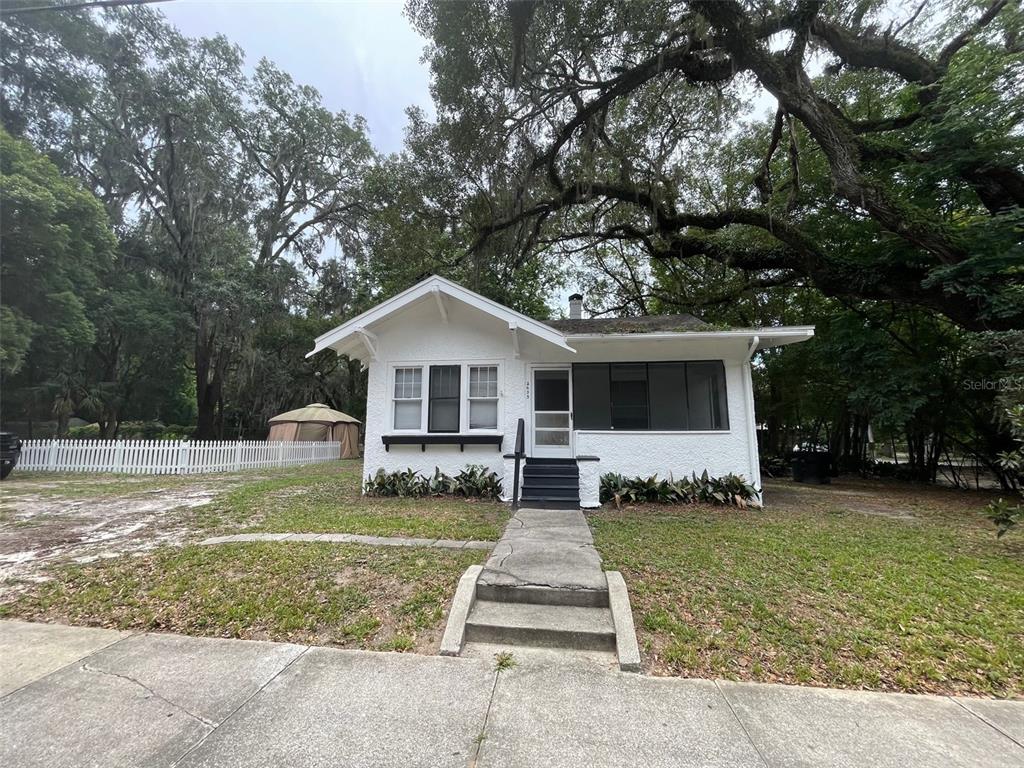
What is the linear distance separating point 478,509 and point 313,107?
23.7 meters

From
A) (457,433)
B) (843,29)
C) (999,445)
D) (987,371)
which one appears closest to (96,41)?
(457,433)

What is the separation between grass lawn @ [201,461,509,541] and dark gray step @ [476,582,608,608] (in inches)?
68.5

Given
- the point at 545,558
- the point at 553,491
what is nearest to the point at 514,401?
the point at 553,491

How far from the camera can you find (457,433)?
886cm

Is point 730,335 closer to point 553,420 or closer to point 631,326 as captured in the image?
point 631,326

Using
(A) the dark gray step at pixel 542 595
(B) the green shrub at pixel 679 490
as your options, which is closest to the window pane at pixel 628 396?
(B) the green shrub at pixel 679 490

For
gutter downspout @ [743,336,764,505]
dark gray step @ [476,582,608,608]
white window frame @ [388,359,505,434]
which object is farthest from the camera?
white window frame @ [388,359,505,434]

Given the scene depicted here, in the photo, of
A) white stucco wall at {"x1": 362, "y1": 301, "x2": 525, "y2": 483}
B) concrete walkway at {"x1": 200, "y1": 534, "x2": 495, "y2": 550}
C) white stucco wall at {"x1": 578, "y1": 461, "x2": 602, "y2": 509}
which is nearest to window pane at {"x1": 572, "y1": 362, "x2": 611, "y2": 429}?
white stucco wall at {"x1": 362, "y1": 301, "x2": 525, "y2": 483}

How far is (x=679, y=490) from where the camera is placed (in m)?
8.06

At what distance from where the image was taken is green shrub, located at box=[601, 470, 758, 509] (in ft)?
26.4

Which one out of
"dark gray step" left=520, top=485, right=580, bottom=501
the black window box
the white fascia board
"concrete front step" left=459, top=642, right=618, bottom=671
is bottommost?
"concrete front step" left=459, top=642, right=618, bottom=671

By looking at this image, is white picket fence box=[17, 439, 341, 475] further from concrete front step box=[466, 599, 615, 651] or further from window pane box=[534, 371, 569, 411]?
concrete front step box=[466, 599, 615, 651]

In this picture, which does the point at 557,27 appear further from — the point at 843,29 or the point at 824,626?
the point at 824,626

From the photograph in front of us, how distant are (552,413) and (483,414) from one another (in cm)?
143
